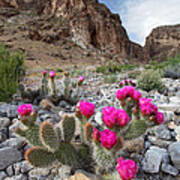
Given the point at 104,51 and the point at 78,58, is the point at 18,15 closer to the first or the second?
the point at 78,58

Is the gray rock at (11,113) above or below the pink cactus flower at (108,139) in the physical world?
below

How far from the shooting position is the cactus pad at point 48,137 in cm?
135

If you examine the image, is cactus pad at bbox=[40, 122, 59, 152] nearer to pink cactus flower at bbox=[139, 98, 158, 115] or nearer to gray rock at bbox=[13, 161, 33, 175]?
gray rock at bbox=[13, 161, 33, 175]

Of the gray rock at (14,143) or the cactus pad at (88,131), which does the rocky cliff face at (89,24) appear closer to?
the gray rock at (14,143)

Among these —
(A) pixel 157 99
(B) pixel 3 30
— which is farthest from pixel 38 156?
(B) pixel 3 30

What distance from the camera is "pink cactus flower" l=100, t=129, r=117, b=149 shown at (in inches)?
45.3

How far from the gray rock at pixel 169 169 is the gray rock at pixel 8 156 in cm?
149

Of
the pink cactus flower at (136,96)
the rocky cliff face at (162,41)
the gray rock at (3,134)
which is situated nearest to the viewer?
the pink cactus flower at (136,96)

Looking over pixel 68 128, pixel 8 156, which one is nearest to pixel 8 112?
pixel 8 156

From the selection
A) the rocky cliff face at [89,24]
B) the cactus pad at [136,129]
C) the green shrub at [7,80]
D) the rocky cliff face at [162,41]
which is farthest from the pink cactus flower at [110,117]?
the rocky cliff face at [162,41]

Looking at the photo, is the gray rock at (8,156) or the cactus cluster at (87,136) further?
the gray rock at (8,156)

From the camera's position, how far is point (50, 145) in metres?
1.37

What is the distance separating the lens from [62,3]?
37.2 meters

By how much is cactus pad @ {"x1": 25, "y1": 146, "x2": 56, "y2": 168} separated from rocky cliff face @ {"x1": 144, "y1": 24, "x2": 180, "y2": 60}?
182 feet
